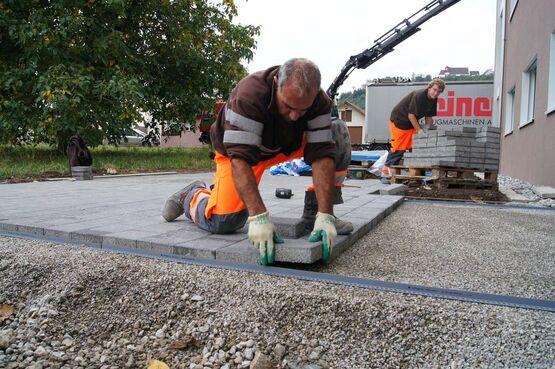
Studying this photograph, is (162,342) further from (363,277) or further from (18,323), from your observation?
(363,277)

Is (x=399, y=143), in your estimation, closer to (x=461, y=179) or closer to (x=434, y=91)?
(x=434, y=91)

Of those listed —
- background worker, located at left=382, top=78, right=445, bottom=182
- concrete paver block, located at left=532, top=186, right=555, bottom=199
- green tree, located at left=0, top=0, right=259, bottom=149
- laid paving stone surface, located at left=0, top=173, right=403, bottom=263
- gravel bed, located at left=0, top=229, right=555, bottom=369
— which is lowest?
gravel bed, located at left=0, top=229, right=555, bottom=369

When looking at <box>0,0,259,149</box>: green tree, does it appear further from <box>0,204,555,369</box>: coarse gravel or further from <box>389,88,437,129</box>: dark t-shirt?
<box>0,204,555,369</box>: coarse gravel

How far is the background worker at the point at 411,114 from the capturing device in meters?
6.96

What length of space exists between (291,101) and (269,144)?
1.58ft

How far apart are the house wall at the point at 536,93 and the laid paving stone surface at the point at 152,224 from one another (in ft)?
11.1

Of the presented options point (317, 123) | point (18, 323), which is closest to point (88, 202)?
point (18, 323)

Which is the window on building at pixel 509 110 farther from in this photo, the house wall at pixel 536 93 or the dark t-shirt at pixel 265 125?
the dark t-shirt at pixel 265 125

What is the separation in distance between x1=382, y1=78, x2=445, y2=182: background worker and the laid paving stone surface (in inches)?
107

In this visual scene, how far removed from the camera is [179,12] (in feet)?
38.1

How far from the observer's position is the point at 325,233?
2.29 m

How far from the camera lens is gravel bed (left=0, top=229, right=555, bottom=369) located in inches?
59.7

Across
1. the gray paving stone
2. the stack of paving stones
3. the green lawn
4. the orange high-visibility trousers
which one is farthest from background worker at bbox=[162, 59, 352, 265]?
the green lawn

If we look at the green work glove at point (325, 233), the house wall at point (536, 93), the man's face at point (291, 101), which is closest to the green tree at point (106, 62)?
the house wall at point (536, 93)
